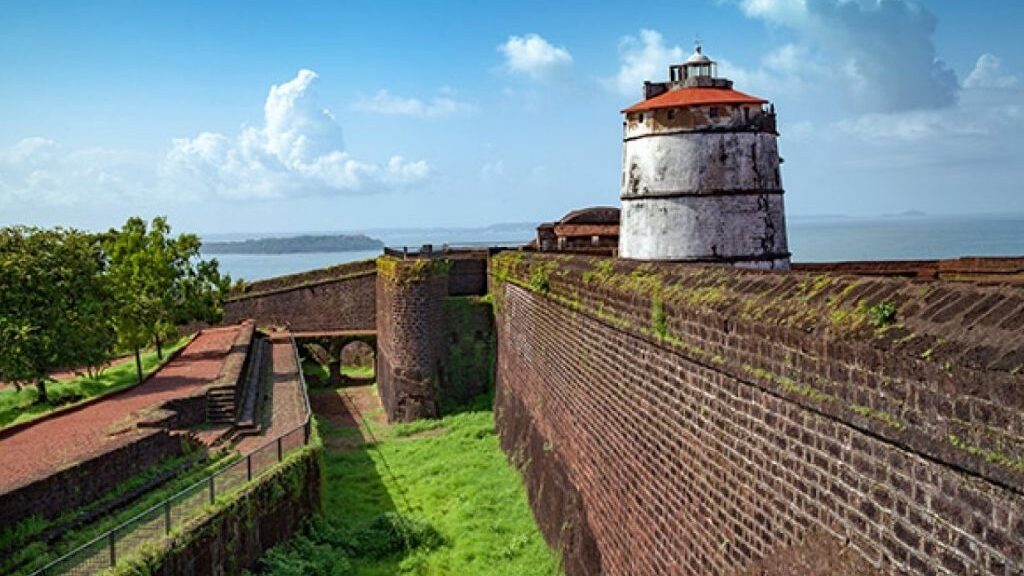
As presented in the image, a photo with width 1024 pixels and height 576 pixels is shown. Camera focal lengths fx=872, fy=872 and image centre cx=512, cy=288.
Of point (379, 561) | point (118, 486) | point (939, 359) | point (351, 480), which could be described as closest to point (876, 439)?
point (939, 359)

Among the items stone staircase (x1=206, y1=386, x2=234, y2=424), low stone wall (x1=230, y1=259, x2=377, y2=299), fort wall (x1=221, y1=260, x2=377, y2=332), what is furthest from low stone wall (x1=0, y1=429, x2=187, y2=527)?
low stone wall (x1=230, y1=259, x2=377, y2=299)

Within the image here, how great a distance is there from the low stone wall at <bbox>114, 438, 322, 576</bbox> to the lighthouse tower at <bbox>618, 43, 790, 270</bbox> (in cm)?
683

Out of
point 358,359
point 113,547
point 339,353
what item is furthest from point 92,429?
point 358,359

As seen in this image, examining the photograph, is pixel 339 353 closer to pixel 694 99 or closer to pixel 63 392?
pixel 63 392

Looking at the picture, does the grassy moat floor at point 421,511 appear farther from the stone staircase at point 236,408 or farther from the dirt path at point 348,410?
the stone staircase at point 236,408

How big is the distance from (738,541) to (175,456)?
445 inches

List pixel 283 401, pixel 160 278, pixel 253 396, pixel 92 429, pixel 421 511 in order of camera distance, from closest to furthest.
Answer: pixel 421 511 < pixel 92 429 < pixel 283 401 < pixel 253 396 < pixel 160 278

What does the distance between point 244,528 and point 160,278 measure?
1978 cm

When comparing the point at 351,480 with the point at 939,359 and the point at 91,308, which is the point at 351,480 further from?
the point at 939,359

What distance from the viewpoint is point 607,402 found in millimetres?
10383

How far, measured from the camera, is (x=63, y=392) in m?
24.2

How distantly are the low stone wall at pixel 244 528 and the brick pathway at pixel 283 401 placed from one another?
1.01 m

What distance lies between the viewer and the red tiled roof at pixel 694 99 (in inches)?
545

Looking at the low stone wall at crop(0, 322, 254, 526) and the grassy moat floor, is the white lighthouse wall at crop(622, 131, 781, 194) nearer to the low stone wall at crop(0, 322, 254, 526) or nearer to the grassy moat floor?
the grassy moat floor
